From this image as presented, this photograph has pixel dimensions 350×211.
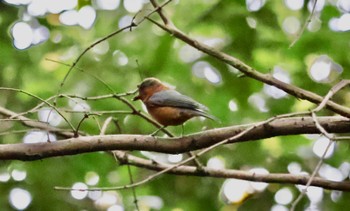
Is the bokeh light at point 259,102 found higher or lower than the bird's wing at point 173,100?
higher

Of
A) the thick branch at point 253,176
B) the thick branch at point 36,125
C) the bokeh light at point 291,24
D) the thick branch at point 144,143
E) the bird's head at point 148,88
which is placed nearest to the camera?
the thick branch at point 144,143

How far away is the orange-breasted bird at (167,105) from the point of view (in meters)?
2.72

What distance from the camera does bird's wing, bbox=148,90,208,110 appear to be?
2719 mm

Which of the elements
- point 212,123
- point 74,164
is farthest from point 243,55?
point 74,164

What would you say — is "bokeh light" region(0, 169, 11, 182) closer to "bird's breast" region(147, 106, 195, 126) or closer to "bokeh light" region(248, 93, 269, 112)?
"bird's breast" region(147, 106, 195, 126)

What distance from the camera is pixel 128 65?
11.6ft

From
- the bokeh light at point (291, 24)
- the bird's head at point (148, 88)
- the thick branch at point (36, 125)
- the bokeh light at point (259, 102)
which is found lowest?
the thick branch at point (36, 125)

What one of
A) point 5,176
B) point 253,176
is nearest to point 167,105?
point 253,176

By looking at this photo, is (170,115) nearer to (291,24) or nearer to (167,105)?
(167,105)

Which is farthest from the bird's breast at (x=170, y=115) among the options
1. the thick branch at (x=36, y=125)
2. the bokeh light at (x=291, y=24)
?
the bokeh light at (x=291, y=24)

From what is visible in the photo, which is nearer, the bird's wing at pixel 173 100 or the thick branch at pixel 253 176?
the thick branch at pixel 253 176

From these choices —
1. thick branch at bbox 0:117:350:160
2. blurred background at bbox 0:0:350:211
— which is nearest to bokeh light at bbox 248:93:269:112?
blurred background at bbox 0:0:350:211

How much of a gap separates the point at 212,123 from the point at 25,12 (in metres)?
1.12

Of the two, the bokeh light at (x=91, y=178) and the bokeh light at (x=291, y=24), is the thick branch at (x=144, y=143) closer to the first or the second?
the bokeh light at (x=91, y=178)
